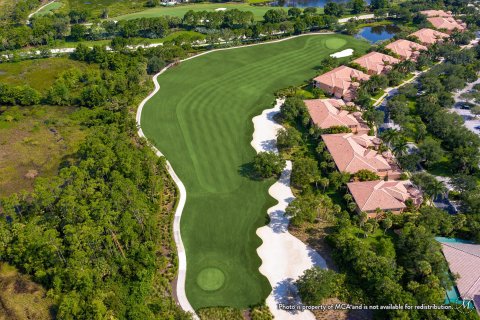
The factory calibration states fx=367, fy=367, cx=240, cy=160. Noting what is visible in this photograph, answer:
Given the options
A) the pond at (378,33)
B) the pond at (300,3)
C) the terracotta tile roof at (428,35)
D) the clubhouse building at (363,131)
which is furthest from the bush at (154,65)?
the pond at (300,3)

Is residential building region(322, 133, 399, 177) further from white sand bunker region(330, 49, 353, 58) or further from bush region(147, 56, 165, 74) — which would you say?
bush region(147, 56, 165, 74)

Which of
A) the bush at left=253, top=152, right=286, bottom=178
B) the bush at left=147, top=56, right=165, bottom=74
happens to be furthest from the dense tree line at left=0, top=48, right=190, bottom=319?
the bush at left=147, top=56, right=165, bottom=74

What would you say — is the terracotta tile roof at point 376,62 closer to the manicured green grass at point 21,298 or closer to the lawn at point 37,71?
the lawn at point 37,71

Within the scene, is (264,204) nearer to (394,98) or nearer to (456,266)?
(456,266)

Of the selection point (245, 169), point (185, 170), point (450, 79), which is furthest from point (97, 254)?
point (450, 79)

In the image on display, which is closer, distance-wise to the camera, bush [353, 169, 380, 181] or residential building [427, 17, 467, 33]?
bush [353, 169, 380, 181]

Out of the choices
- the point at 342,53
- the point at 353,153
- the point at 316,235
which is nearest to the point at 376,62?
the point at 342,53

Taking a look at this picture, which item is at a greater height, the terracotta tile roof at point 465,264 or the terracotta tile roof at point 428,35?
the terracotta tile roof at point 428,35
